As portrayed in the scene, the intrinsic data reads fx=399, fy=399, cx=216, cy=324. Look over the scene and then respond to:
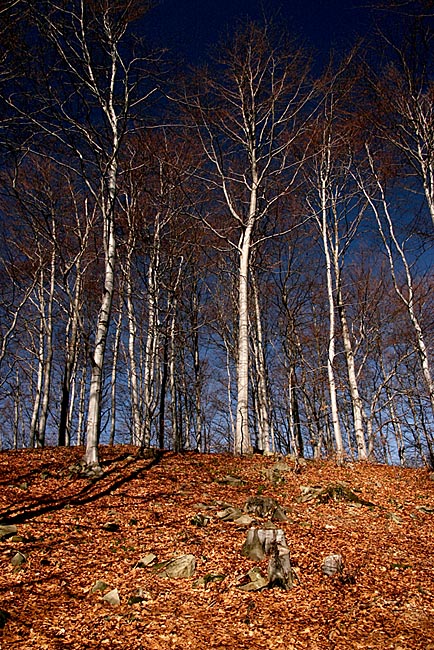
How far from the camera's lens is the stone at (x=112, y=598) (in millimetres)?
3885

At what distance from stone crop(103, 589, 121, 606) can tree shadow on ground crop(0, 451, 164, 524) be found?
208cm

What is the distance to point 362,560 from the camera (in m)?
4.70

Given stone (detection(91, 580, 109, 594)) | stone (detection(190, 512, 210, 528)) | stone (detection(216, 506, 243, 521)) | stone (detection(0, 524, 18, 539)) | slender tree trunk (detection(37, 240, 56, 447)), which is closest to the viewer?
stone (detection(91, 580, 109, 594))

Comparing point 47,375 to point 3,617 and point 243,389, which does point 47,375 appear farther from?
point 3,617

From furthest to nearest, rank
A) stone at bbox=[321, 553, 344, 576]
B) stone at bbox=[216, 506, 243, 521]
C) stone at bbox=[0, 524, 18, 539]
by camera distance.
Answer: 1. stone at bbox=[216, 506, 243, 521]
2. stone at bbox=[0, 524, 18, 539]
3. stone at bbox=[321, 553, 344, 576]

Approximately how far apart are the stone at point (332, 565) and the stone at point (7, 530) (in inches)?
150

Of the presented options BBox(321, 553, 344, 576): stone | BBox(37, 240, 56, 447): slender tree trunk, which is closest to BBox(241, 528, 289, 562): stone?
BBox(321, 553, 344, 576): stone

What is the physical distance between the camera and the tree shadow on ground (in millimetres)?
5543

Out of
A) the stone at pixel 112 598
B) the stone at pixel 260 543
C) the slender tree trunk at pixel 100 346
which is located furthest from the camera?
the slender tree trunk at pixel 100 346

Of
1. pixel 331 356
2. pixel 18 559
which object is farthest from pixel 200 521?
pixel 331 356

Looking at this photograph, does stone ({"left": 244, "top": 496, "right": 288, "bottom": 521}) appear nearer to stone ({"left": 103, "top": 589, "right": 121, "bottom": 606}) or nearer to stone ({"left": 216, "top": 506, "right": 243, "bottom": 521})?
stone ({"left": 216, "top": 506, "right": 243, "bottom": 521})

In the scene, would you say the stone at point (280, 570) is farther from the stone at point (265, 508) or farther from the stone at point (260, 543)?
the stone at point (265, 508)

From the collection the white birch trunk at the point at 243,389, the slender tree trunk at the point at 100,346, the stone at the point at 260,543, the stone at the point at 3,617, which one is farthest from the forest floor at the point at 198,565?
the white birch trunk at the point at 243,389

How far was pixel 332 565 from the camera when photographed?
4398 mm
